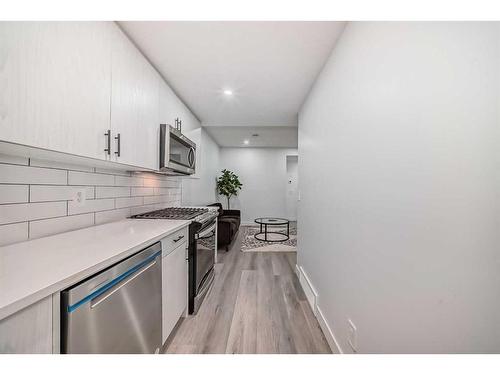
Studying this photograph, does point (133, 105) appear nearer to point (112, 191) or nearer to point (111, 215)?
point (112, 191)

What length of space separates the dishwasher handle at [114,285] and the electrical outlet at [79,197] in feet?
2.24

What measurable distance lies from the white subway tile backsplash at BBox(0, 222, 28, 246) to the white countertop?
46 mm

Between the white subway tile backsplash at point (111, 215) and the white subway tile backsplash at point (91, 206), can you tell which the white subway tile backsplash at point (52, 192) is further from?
the white subway tile backsplash at point (111, 215)

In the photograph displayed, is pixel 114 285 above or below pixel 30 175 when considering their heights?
below

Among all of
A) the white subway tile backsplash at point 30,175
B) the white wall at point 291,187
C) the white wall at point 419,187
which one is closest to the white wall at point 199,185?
the white subway tile backsplash at point 30,175

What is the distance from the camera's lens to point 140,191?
216cm

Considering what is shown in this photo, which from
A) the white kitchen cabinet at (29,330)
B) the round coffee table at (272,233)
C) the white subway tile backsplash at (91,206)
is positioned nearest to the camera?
the white kitchen cabinet at (29,330)

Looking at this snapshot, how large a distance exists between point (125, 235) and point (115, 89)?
94 cm

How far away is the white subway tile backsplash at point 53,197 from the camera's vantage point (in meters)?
1.01

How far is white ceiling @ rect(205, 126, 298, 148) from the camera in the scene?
14.2 ft

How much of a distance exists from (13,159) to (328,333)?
2.24 m

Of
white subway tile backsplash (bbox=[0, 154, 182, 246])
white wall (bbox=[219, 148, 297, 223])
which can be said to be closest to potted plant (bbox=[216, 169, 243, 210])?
white wall (bbox=[219, 148, 297, 223])

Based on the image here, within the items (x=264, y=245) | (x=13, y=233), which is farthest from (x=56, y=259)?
(x=264, y=245)
